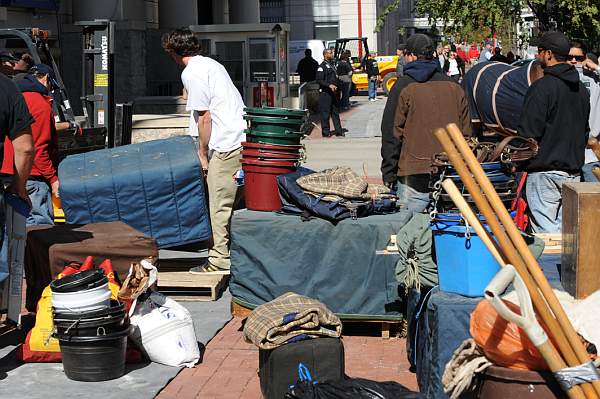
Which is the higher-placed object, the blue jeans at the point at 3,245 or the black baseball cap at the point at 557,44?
the black baseball cap at the point at 557,44

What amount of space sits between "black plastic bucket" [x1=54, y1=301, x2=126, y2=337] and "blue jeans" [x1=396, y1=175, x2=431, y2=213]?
7.55ft

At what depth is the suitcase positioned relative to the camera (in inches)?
226

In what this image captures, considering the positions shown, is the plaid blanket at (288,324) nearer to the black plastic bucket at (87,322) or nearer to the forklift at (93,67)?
the black plastic bucket at (87,322)

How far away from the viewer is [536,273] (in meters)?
4.05

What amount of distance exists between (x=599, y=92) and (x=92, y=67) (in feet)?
33.0

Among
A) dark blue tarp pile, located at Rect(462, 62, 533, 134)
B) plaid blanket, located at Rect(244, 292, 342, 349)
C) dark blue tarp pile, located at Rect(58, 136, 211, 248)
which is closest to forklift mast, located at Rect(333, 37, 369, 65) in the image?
dark blue tarp pile, located at Rect(462, 62, 533, 134)

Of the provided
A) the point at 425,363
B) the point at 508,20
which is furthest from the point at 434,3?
the point at 425,363

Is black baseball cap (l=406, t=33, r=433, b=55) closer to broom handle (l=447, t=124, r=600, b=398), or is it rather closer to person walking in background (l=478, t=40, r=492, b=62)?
broom handle (l=447, t=124, r=600, b=398)

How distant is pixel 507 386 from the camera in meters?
4.12

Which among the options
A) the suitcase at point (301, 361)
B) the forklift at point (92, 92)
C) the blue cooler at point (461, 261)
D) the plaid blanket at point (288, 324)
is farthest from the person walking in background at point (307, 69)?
the blue cooler at point (461, 261)

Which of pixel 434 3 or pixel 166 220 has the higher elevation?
pixel 434 3

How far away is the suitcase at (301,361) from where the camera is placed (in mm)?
5746

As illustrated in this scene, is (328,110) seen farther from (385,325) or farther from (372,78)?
(385,325)

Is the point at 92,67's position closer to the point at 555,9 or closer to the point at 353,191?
the point at 555,9
